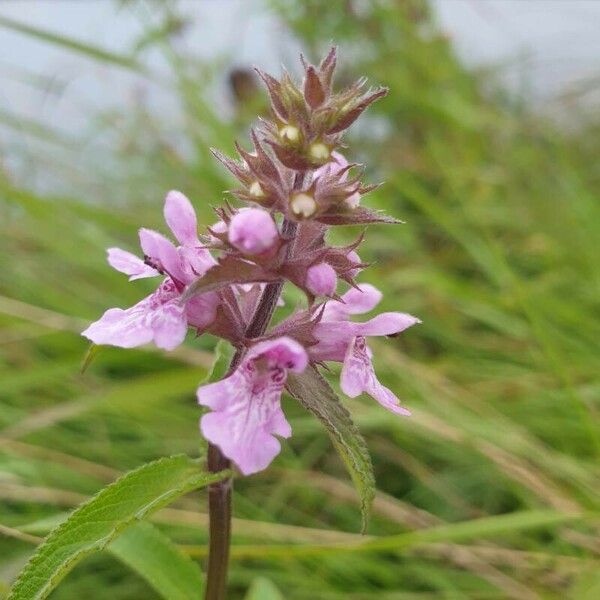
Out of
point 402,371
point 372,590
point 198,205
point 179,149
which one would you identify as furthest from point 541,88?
point 372,590

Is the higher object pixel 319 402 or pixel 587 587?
pixel 319 402

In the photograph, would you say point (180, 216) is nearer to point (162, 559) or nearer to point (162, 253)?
point (162, 253)

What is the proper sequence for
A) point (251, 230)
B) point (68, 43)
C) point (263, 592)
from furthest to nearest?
1. point (68, 43)
2. point (263, 592)
3. point (251, 230)

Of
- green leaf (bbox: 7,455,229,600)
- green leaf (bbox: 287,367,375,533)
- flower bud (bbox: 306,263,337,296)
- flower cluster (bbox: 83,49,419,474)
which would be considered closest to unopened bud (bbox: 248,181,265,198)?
flower cluster (bbox: 83,49,419,474)

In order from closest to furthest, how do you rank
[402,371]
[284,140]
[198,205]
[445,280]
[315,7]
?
[284,140] → [402,371] → [445,280] → [198,205] → [315,7]

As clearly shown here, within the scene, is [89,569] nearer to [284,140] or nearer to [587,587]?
[587,587]

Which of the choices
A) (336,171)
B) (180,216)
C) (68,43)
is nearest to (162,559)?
(180,216)
